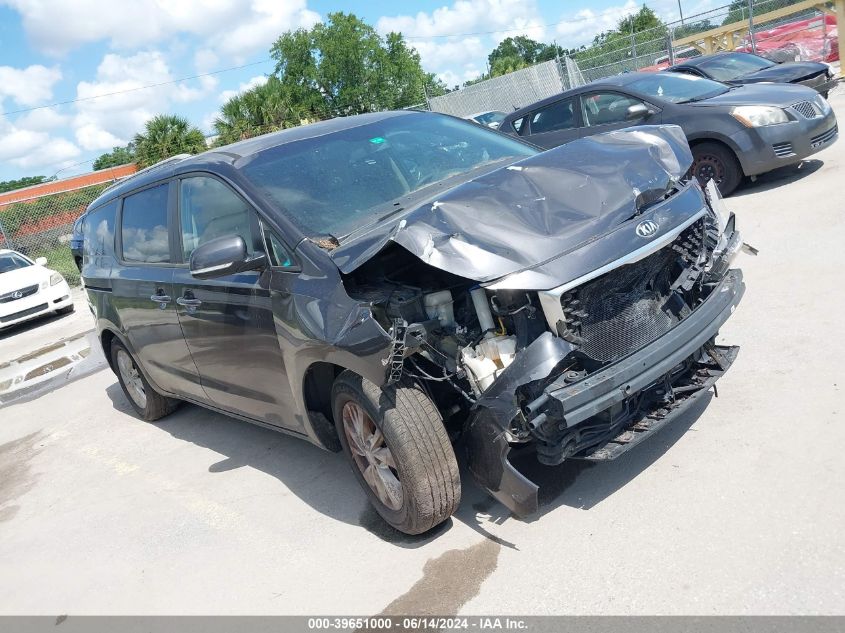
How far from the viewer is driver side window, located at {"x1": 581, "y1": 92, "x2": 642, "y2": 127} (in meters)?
9.17

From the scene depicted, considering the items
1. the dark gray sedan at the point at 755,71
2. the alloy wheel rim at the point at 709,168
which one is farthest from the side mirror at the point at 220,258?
the dark gray sedan at the point at 755,71

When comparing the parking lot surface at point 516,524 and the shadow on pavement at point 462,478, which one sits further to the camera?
the shadow on pavement at point 462,478

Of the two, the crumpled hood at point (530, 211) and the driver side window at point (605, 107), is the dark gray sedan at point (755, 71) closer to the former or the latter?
the driver side window at point (605, 107)

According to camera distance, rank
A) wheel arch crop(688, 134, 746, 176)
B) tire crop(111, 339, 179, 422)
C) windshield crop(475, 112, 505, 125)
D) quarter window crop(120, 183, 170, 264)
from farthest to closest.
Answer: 1. windshield crop(475, 112, 505, 125)
2. wheel arch crop(688, 134, 746, 176)
3. tire crop(111, 339, 179, 422)
4. quarter window crop(120, 183, 170, 264)

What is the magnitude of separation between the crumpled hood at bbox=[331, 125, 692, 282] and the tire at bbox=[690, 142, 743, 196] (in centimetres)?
508

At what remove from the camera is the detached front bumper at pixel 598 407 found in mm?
2967

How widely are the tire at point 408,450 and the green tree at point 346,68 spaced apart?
2519 inches

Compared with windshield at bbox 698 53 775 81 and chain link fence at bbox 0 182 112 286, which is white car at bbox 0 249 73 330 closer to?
chain link fence at bbox 0 182 112 286

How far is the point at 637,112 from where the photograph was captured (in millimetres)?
8695

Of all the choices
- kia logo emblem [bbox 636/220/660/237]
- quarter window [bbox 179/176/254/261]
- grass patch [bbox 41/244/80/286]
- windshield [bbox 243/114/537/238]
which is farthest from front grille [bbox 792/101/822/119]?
grass patch [bbox 41/244/80/286]

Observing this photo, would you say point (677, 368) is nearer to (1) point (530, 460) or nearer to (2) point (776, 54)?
(1) point (530, 460)

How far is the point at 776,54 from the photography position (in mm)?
18422

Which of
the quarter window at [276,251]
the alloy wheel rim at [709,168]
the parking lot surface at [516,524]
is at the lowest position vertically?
the parking lot surface at [516,524]

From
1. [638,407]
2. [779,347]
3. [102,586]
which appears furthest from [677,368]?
[102,586]
